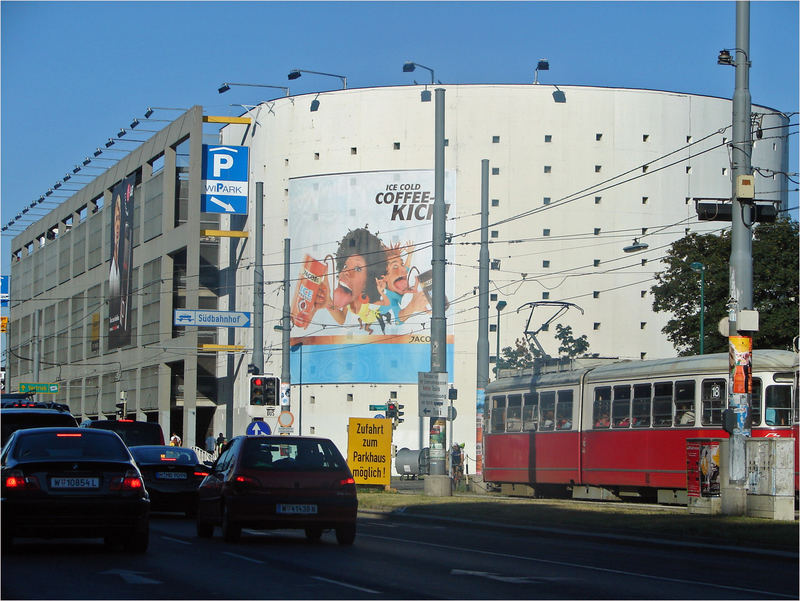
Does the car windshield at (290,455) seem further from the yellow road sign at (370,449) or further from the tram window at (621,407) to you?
the yellow road sign at (370,449)

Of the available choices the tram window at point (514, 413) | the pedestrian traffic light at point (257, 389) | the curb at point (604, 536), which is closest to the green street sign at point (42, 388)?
the tram window at point (514, 413)

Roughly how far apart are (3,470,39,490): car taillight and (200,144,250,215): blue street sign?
61755mm

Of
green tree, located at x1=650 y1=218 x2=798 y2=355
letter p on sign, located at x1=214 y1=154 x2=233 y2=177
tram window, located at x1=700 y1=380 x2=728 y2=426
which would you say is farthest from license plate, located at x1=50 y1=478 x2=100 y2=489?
letter p on sign, located at x1=214 y1=154 x2=233 y2=177

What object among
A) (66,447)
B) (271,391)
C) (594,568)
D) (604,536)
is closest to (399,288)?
(271,391)

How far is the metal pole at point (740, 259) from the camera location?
70.2 feet

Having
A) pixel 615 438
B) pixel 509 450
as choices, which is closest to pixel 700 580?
pixel 615 438

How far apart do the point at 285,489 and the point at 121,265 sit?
249 feet

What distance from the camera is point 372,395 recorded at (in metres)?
79.1

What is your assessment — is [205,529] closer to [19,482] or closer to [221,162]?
[19,482]

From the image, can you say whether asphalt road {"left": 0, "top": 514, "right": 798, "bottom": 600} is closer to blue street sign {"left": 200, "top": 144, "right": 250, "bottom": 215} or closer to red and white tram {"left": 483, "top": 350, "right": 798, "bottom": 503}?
red and white tram {"left": 483, "top": 350, "right": 798, "bottom": 503}

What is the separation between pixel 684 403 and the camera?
2966 centimetres

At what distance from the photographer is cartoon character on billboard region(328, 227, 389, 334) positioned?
259 feet

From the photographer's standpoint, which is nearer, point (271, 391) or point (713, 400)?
point (713, 400)

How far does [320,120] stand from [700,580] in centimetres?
7123
